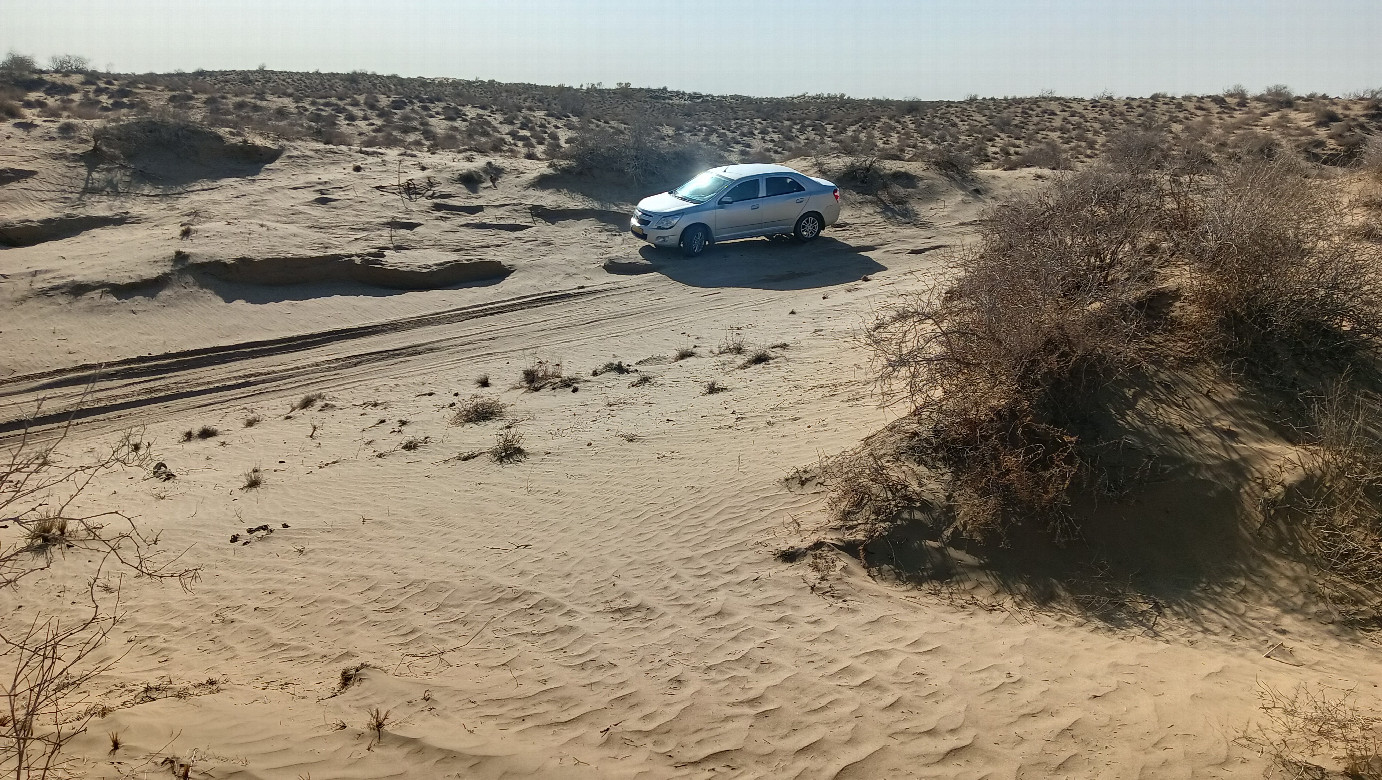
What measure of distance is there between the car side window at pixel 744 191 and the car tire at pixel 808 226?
140 centimetres

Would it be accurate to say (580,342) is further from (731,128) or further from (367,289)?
(731,128)

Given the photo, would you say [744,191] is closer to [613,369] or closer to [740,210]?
[740,210]

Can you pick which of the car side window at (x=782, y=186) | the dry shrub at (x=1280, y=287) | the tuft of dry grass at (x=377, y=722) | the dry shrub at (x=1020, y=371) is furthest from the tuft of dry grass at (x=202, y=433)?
the car side window at (x=782, y=186)

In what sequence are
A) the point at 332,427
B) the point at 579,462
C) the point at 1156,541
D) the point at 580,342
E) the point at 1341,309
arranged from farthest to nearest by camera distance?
the point at 580,342 < the point at 332,427 < the point at 579,462 < the point at 1341,309 < the point at 1156,541

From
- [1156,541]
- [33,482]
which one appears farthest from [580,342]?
[1156,541]

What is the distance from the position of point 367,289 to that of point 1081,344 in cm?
1370

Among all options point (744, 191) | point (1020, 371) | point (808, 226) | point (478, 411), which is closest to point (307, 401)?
point (478, 411)

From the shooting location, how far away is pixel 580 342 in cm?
1433

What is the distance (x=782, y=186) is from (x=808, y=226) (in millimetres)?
1247

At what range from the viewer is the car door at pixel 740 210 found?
18922mm

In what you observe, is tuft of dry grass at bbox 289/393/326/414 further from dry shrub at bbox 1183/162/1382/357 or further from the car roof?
dry shrub at bbox 1183/162/1382/357

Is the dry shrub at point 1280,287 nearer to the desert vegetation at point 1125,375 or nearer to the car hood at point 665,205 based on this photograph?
the desert vegetation at point 1125,375

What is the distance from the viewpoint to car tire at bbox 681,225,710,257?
1878 centimetres

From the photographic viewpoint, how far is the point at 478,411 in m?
11.2
